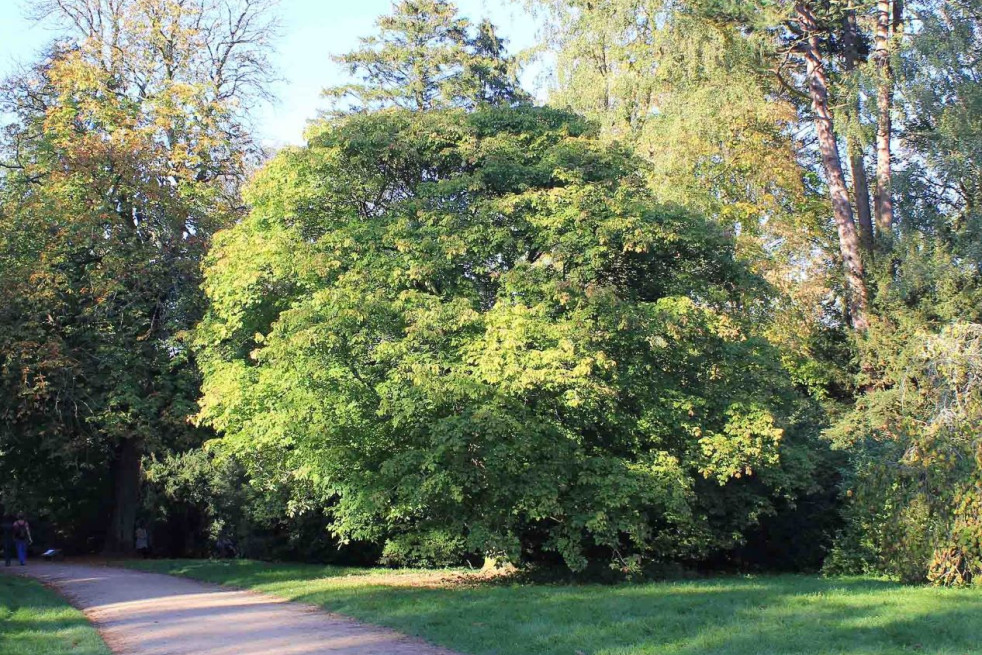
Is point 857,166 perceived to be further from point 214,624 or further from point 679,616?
point 214,624

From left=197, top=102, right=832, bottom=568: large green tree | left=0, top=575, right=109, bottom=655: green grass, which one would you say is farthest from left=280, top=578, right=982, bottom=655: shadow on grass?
left=0, top=575, right=109, bottom=655: green grass

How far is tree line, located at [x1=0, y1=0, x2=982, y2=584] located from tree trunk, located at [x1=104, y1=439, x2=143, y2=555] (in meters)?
0.11

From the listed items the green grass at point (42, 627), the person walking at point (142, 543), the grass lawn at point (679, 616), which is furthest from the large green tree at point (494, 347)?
the person walking at point (142, 543)

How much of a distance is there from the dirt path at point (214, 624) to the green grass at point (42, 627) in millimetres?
243

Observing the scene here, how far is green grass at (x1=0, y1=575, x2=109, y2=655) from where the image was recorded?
31.8ft

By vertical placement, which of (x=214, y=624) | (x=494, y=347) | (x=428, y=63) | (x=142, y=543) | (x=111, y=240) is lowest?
(x=214, y=624)

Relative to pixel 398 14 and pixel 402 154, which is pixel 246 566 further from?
pixel 398 14

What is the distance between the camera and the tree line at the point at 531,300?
45.5ft

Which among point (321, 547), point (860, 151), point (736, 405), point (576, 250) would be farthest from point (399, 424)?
point (860, 151)

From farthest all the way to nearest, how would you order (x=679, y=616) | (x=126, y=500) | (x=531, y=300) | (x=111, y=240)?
(x=126, y=500) < (x=111, y=240) < (x=531, y=300) < (x=679, y=616)

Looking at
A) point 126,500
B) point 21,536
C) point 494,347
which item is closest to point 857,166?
point 494,347

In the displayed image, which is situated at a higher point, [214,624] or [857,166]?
[857,166]

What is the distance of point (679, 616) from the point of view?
34.3 feet

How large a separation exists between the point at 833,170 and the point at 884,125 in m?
1.63
